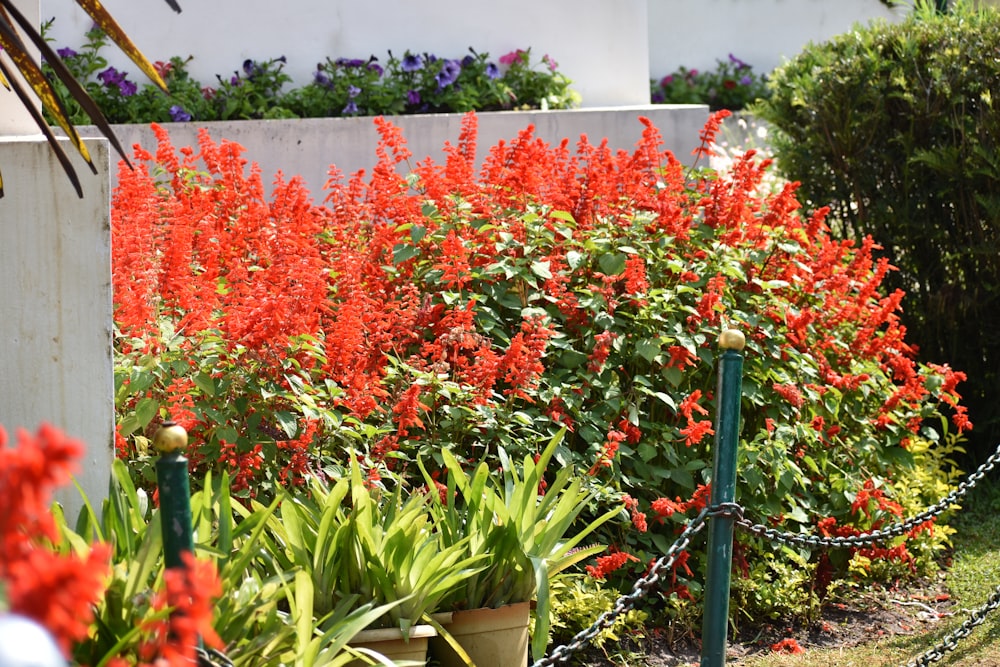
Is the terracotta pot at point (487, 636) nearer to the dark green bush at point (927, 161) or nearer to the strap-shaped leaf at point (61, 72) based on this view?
the strap-shaped leaf at point (61, 72)

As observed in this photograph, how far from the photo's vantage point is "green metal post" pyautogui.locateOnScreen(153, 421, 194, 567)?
195 cm

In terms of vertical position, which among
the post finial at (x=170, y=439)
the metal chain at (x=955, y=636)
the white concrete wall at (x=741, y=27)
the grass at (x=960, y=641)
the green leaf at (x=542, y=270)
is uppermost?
the white concrete wall at (x=741, y=27)

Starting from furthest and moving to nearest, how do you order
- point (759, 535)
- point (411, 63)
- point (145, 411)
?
point (411, 63) → point (759, 535) → point (145, 411)

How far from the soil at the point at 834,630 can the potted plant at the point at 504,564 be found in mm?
728

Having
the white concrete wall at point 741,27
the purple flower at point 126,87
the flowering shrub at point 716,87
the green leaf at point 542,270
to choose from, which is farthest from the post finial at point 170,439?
the white concrete wall at point 741,27

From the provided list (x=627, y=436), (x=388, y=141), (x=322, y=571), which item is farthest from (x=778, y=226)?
(x=322, y=571)

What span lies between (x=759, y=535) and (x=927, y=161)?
9.56ft

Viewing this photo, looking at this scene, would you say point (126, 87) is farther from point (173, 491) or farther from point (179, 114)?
point (173, 491)

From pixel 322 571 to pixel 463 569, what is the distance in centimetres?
38

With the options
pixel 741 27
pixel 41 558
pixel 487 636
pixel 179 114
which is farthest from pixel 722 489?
pixel 741 27

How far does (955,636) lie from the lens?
3895 millimetres

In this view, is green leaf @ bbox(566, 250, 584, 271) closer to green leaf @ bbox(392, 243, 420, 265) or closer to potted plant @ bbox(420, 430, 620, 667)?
green leaf @ bbox(392, 243, 420, 265)

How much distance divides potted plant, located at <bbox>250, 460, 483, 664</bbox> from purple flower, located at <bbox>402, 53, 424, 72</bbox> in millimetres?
5079

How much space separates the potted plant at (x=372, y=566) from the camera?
278 cm
